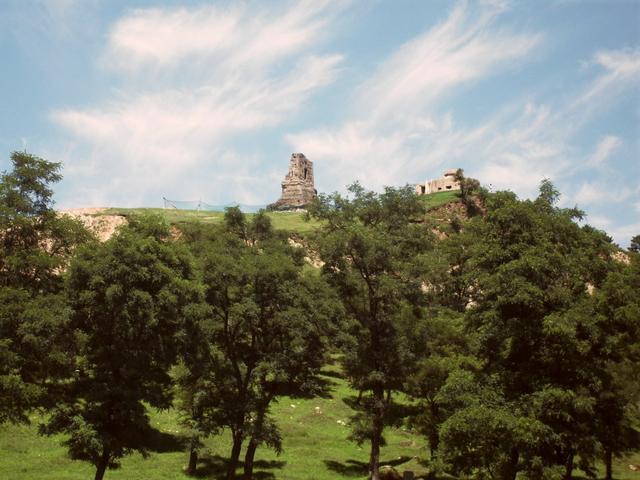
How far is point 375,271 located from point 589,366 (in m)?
11.2

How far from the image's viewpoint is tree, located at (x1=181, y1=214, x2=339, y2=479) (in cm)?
2620

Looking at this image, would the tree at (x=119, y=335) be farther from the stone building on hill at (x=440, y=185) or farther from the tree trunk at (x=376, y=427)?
the stone building on hill at (x=440, y=185)

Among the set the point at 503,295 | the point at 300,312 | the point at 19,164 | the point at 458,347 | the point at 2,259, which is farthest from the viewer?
the point at 458,347

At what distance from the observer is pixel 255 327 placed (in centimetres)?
2773

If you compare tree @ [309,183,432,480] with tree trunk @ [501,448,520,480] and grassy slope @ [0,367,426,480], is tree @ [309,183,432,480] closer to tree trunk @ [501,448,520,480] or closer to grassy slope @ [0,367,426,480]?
grassy slope @ [0,367,426,480]

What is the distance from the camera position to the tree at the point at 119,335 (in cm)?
2167

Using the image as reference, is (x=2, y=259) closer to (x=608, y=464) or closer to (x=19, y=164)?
(x=19, y=164)

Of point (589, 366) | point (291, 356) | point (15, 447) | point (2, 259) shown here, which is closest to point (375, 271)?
point (291, 356)

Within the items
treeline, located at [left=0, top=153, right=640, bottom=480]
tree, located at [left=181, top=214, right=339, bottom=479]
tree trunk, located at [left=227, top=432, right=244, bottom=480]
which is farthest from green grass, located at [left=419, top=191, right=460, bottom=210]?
tree trunk, located at [left=227, top=432, right=244, bottom=480]

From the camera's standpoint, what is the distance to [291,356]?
2738 cm

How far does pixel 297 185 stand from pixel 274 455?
102 meters

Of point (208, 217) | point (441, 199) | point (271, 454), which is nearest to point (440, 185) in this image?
point (441, 199)

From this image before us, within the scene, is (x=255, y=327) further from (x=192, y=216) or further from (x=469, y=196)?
(x=469, y=196)

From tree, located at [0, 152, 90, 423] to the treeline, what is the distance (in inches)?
3.1
